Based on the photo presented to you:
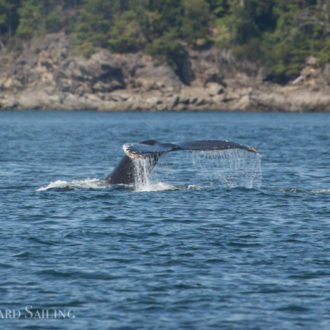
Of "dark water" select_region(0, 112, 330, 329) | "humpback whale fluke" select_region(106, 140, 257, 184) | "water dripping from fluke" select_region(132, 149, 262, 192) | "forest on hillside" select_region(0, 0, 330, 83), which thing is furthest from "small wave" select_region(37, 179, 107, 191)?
"forest on hillside" select_region(0, 0, 330, 83)

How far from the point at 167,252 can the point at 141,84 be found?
333 feet

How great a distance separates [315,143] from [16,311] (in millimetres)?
39007

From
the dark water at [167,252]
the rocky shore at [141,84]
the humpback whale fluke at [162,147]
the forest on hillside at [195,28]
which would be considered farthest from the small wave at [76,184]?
the forest on hillside at [195,28]

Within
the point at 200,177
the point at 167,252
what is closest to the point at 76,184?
the point at 200,177

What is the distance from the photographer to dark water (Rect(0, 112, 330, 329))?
39.5ft

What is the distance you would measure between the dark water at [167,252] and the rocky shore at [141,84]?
80.1 meters

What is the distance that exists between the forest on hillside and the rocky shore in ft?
6.59

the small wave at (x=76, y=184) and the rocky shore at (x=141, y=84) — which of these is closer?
the small wave at (x=76, y=184)

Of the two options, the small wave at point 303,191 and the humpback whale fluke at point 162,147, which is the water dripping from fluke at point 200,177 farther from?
the small wave at point 303,191

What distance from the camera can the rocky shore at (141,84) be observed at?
357 feet

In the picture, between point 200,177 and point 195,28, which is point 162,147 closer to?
point 200,177

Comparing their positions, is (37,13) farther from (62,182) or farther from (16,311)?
(16,311)

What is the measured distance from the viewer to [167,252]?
15.9 metres

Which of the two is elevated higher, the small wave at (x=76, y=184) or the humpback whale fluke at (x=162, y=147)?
the humpback whale fluke at (x=162, y=147)
